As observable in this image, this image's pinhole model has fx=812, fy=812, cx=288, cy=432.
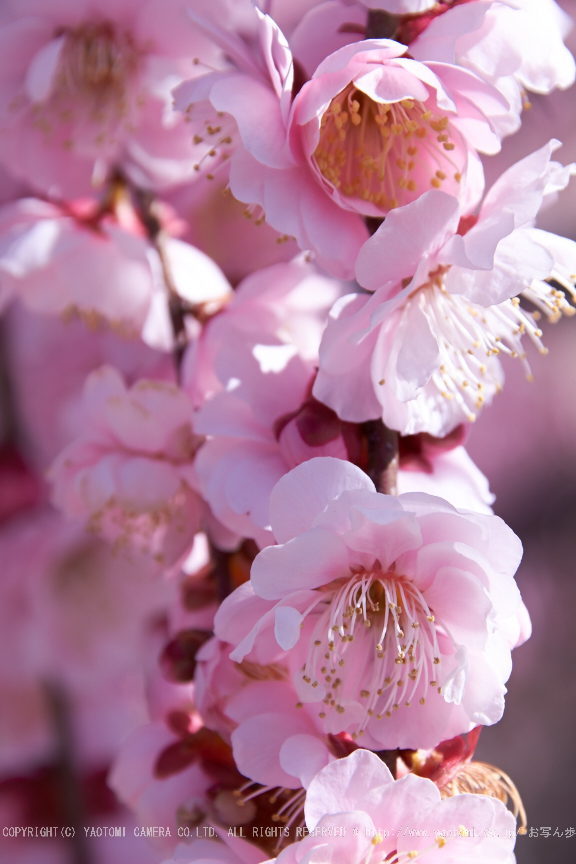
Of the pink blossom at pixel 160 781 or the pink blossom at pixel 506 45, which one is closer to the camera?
the pink blossom at pixel 506 45

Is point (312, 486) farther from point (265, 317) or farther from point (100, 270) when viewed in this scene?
point (100, 270)

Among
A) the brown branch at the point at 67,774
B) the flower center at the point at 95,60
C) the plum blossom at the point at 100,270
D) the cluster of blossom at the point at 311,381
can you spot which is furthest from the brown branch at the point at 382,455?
the brown branch at the point at 67,774

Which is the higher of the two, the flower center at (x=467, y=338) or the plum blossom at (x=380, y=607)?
the flower center at (x=467, y=338)

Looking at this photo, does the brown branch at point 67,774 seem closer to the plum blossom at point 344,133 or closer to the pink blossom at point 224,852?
the pink blossom at point 224,852

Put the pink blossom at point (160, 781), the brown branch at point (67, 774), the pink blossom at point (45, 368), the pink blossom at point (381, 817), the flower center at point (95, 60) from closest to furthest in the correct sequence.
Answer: the pink blossom at point (381, 817), the pink blossom at point (160, 781), the flower center at point (95, 60), the brown branch at point (67, 774), the pink blossom at point (45, 368)

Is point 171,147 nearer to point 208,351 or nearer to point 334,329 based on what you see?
point 208,351

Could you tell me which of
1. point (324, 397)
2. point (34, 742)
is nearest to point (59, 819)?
point (34, 742)

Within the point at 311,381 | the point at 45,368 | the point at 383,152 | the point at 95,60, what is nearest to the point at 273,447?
the point at 311,381
